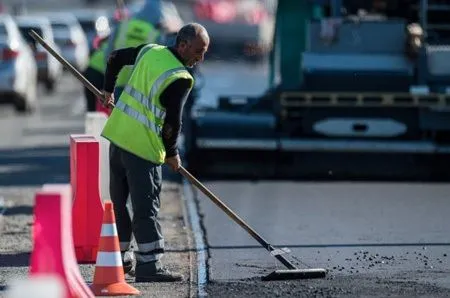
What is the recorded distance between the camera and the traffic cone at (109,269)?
9.38 metres

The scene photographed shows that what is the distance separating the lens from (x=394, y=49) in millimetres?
16781

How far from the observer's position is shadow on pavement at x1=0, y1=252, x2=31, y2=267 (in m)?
10.8

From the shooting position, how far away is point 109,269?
9406mm

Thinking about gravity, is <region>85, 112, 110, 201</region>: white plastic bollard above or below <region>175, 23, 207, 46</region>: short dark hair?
below

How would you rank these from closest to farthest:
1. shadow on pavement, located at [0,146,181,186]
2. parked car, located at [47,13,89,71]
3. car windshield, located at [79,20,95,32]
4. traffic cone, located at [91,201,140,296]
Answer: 1. traffic cone, located at [91,201,140,296]
2. shadow on pavement, located at [0,146,181,186]
3. parked car, located at [47,13,89,71]
4. car windshield, located at [79,20,95,32]

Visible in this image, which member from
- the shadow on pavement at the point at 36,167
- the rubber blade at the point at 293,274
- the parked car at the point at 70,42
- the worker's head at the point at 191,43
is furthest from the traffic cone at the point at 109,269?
the parked car at the point at 70,42

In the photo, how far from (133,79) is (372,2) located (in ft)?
25.2

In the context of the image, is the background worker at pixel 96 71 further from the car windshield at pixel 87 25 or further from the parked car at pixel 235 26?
the car windshield at pixel 87 25

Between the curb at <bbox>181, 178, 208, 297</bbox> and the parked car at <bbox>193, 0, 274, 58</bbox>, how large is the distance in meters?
24.5

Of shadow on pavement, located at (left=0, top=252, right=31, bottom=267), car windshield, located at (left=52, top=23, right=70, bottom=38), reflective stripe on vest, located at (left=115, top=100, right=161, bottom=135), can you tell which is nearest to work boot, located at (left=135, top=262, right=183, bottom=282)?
reflective stripe on vest, located at (left=115, top=100, right=161, bottom=135)

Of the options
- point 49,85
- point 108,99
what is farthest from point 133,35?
point 49,85

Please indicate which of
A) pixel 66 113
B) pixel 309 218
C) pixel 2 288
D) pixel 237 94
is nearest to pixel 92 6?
pixel 66 113

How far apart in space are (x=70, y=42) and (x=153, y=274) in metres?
27.0

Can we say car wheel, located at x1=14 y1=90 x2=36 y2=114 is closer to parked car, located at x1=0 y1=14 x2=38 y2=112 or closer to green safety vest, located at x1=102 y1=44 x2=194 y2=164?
parked car, located at x1=0 y1=14 x2=38 y2=112
